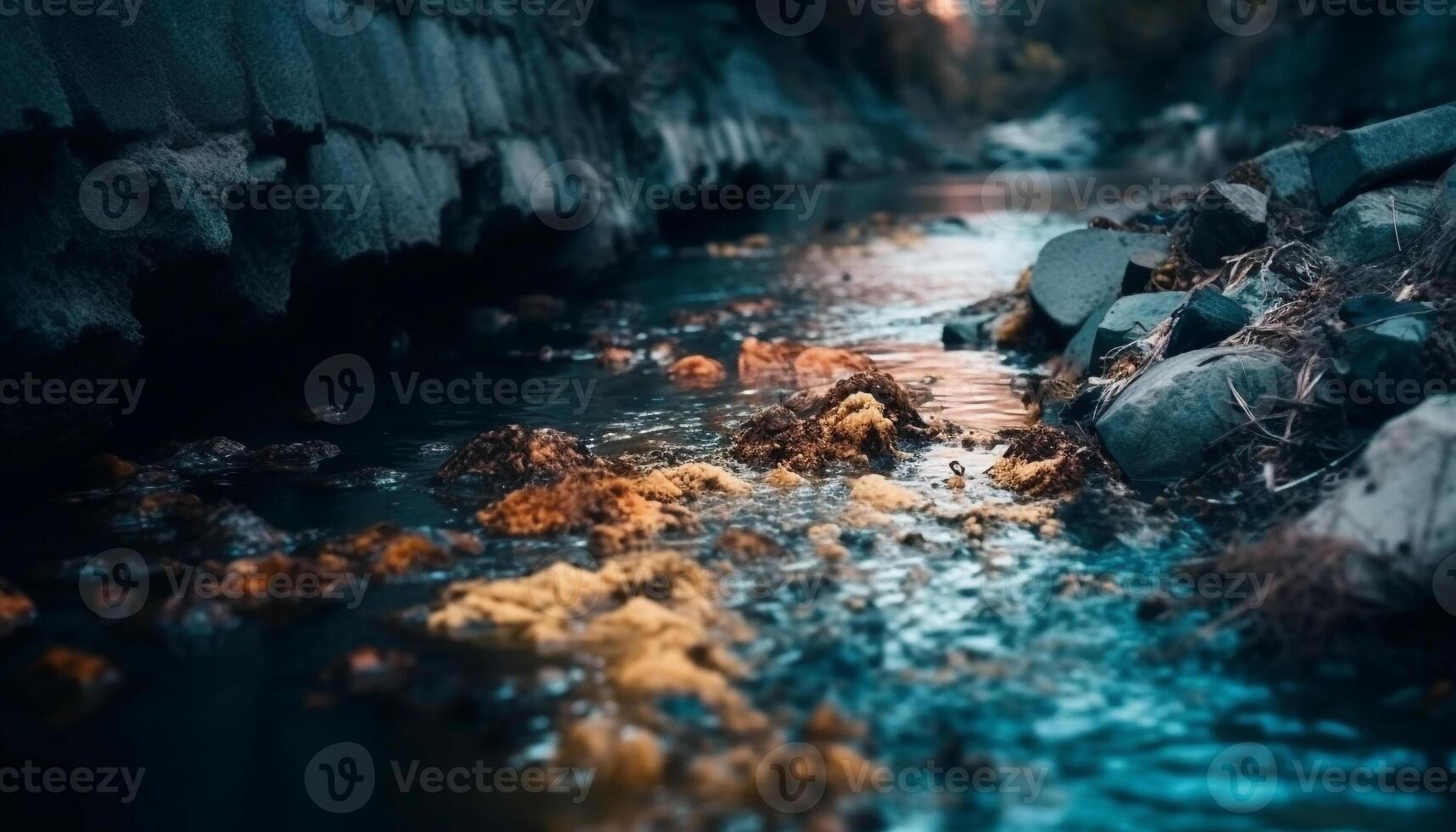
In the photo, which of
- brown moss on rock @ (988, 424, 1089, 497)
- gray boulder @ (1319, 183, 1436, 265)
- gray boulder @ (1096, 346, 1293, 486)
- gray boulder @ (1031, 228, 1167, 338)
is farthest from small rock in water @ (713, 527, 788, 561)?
gray boulder @ (1031, 228, 1167, 338)

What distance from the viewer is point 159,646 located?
14.4 ft

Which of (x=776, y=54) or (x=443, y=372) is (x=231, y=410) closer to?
(x=443, y=372)

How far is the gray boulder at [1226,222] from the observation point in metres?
7.85

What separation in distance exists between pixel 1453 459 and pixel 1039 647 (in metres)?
1.46
